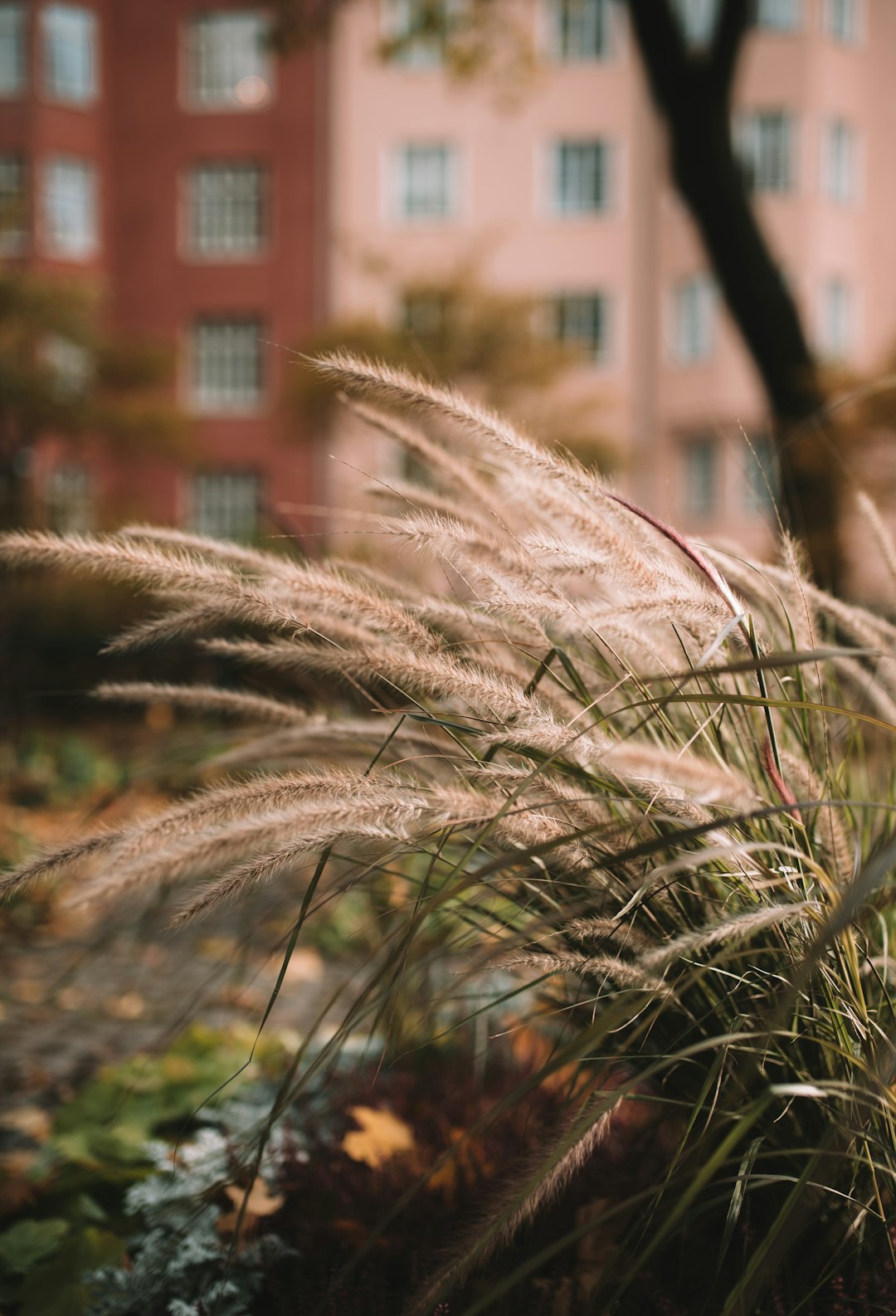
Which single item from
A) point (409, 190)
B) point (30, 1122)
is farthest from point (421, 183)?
point (30, 1122)

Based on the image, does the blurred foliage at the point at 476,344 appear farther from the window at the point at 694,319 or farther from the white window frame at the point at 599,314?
the window at the point at 694,319

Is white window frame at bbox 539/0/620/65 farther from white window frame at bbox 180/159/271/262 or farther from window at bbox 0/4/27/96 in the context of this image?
window at bbox 0/4/27/96

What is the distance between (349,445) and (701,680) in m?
17.0

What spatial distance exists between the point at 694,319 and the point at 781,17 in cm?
604

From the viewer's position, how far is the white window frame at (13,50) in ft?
66.8

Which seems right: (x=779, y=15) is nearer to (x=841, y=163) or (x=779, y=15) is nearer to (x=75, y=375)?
(x=841, y=163)

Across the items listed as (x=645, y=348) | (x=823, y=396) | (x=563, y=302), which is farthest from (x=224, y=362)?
(x=823, y=396)

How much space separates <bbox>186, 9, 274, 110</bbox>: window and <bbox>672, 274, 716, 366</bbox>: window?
9329 millimetres

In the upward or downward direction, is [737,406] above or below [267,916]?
above

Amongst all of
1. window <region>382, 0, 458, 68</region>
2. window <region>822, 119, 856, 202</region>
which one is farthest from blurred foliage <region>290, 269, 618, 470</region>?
window <region>822, 119, 856, 202</region>

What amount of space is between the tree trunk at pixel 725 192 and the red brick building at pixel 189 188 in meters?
14.7

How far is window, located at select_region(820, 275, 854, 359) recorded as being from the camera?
66.9ft

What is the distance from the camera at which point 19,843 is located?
418 centimetres

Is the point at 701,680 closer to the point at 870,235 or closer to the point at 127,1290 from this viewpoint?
the point at 127,1290
